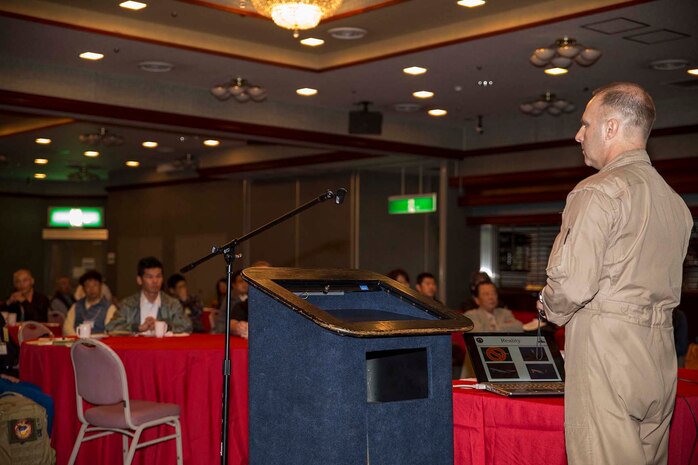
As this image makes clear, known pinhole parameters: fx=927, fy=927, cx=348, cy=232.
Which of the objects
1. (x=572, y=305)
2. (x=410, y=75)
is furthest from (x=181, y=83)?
(x=572, y=305)

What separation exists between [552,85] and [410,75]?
1.69m

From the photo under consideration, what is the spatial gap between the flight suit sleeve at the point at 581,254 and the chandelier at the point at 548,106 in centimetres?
819

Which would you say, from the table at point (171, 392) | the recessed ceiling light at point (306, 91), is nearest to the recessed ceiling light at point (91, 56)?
the recessed ceiling light at point (306, 91)

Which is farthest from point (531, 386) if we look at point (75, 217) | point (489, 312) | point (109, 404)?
point (75, 217)

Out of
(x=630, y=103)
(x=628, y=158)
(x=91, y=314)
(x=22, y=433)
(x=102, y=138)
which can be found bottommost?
(x=22, y=433)

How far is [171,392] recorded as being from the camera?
17.8 ft

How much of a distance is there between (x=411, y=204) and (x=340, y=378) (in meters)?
11.8

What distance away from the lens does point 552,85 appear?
10320 mm

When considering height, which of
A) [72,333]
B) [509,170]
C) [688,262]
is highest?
[509,170]

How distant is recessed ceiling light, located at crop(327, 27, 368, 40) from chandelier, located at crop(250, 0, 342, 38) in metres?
1.89

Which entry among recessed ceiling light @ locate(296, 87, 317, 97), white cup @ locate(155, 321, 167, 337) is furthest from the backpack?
recessed ceiling light @ locate(296, 87, 317, 97)

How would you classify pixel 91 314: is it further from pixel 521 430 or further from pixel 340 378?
pixel 340 378

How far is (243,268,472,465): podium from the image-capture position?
100 inches

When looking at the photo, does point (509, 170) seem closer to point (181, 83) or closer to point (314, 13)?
point (181, 83)
